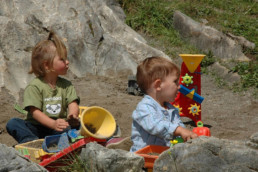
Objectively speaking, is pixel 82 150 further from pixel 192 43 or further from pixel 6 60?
pixel 192 43

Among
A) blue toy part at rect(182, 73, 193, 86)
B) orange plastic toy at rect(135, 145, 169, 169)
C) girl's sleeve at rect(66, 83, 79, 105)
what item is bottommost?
orange plastic toy at rect(135, 145, 169, 169)

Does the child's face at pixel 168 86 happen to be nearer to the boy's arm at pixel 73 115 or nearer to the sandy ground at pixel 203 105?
the boy's arm at pixel 73 115

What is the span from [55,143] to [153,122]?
2.64ft

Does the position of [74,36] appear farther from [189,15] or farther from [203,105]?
[189,15]

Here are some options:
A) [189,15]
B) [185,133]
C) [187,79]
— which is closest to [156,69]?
[185,133]

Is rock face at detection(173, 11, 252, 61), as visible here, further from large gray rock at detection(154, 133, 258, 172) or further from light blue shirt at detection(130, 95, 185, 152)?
large gray rock at detection(154, 133, 258, 172)

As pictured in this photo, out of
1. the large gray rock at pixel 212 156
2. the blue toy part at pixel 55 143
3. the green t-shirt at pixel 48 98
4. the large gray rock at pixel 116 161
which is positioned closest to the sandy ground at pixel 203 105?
the green t-shirt at pixel 48 98

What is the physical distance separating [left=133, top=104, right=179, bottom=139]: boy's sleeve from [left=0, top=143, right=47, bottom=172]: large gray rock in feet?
2.89

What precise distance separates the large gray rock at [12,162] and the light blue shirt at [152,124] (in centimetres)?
89

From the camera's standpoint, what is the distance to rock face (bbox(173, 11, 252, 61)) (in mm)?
7280

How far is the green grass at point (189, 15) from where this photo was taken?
7520mm

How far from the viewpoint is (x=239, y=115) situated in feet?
17.8

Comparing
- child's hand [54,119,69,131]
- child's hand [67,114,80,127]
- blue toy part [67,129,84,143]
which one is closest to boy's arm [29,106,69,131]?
child's hand [54,119,69,131]

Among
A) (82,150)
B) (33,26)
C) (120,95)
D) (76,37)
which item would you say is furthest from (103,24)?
(82,150)
